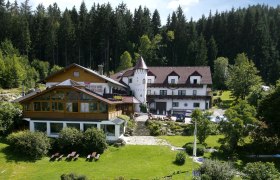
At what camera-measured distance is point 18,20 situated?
8369 cm

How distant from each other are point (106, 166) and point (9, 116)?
14.2 metres

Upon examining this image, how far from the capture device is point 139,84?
53.1 metres

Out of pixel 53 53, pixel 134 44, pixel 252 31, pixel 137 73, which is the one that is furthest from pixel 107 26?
pixel 252 31

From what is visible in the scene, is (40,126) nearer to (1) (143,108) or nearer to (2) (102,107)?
(2) (102,107)

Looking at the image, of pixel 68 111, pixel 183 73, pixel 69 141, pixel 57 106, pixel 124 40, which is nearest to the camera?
pixel 69 141

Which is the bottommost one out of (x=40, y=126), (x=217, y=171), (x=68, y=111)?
(x=217, y=171)

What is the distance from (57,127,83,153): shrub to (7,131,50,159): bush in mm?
1681

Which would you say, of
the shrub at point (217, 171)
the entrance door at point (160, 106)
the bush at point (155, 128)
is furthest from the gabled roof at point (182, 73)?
the shrub at point (217, 171)

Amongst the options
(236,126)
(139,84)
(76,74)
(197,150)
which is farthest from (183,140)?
(76,74)

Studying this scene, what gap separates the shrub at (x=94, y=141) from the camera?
3178 centimetres

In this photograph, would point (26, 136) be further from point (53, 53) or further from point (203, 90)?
Answer: point (53, 53)

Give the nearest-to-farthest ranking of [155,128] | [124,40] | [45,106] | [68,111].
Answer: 1. [68,111]
2. [45,106]
3. [155,128]
4. [124,40]

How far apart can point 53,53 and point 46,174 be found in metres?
63.3

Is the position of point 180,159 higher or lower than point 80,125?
lower
